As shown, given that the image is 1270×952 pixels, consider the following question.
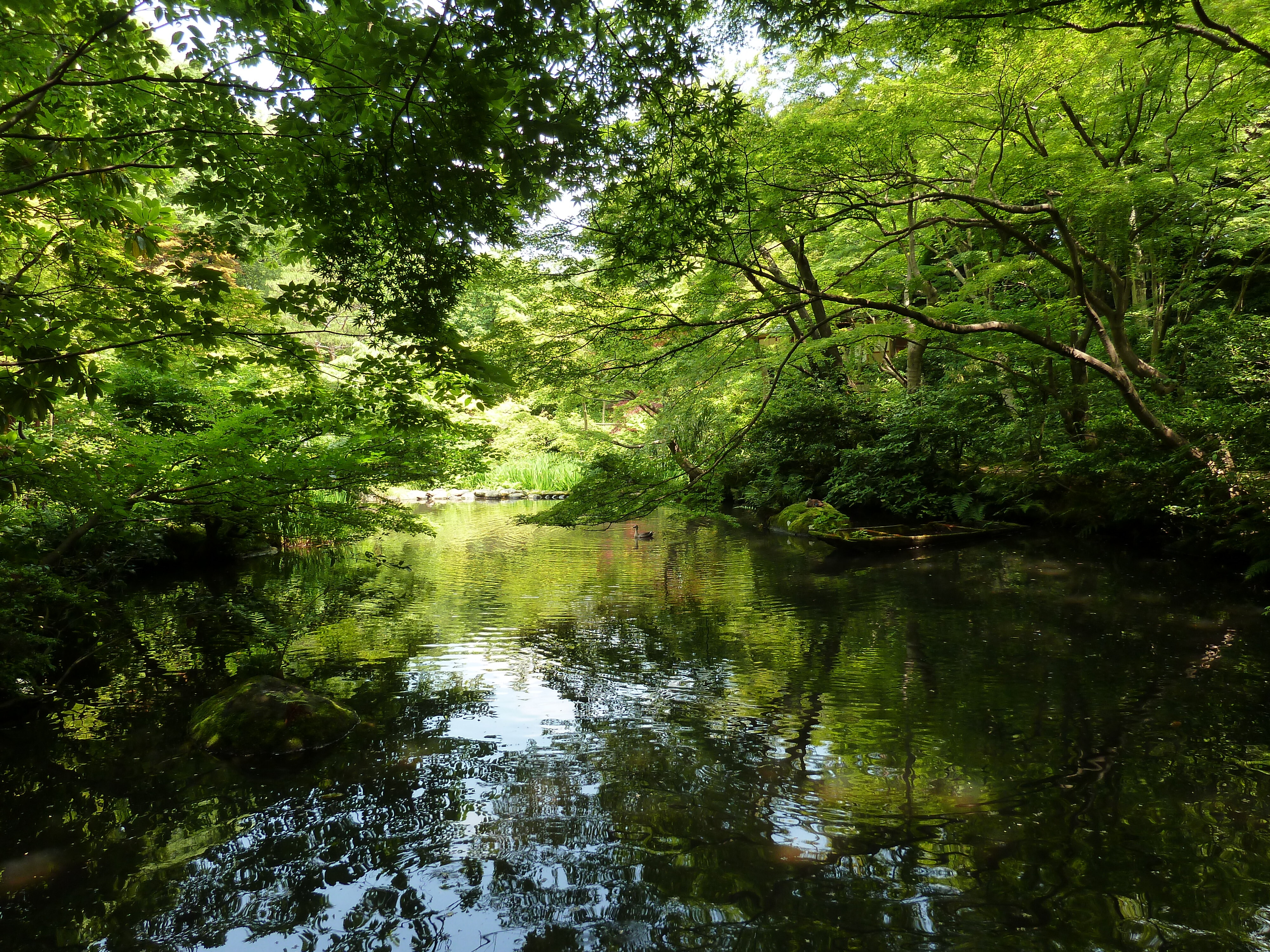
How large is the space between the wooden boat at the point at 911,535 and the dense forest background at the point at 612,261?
1.28ft

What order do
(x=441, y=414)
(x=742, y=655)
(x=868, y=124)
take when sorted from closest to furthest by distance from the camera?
1. (x=441, y=414)
2. (x=742, y=655)
3. (x=868, y=124)

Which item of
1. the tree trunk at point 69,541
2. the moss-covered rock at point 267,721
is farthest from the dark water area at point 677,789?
the tree trunk at point 69,541

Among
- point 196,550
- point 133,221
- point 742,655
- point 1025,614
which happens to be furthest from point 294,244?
point 196,550

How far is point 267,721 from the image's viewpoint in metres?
4.46

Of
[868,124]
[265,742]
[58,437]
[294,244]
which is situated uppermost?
[868,124]

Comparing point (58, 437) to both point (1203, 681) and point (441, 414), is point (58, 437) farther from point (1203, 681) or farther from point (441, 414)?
point (1203, 681)

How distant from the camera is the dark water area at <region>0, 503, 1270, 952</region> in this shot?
9.09ft

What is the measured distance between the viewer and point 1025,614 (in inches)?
281

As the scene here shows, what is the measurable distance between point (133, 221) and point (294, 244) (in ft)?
3.99

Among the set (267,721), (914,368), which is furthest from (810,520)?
(267,721)

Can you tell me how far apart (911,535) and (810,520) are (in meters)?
2.25

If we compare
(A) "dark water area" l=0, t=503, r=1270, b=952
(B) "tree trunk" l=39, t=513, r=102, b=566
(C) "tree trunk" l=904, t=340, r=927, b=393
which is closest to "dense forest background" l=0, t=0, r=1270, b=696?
(B) "tree trunk" l=39, t=513, r=102, b=566

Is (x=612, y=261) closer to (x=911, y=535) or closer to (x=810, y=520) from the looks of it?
(x=911, y=535)

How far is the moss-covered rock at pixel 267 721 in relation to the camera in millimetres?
4371
